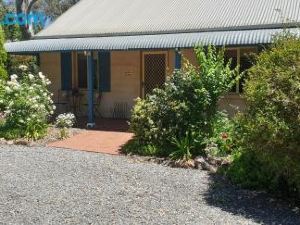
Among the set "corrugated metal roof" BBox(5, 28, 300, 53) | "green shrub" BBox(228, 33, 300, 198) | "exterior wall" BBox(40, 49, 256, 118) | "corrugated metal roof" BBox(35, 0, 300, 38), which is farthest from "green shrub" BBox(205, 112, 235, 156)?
"exterior wall" BBox(40, 49, 256, 118)

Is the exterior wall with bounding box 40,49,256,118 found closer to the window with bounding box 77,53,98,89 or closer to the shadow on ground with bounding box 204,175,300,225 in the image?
the window with bounding box 77,53,98,89

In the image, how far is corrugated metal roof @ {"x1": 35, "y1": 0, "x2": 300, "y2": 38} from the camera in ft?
42.5

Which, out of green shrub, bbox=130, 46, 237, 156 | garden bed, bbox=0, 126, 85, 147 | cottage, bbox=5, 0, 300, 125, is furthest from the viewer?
cottage, bbox=5, 0, 300, 125

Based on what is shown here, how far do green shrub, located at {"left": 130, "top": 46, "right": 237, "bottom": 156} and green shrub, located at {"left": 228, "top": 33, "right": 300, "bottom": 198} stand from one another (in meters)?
2.23

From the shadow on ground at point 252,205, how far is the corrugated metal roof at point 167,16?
5.80 meters

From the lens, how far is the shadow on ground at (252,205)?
627 cm

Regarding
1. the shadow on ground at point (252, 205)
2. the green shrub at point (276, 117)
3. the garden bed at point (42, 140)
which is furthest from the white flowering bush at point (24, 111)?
the green shrub at point (276, 117)

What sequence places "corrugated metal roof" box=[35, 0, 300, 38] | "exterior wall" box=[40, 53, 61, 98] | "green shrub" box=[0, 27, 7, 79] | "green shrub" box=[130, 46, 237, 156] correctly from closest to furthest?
"green shrub" box=[130, 46, 237, 156], "corrugated metal roof" box=[35, 0, 300, 38], "exterior wall" box=[40, 53, 61, 98], "green shrub" box=[0, 27, 7, 79]

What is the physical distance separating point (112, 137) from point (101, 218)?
6.17 meters

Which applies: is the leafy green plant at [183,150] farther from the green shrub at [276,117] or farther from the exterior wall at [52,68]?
the exterior wall at [52,68]

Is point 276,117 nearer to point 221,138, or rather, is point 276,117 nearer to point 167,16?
point 221,138

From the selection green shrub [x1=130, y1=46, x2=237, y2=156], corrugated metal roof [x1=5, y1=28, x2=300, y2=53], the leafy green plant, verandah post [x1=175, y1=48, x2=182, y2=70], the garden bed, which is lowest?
the garden bed

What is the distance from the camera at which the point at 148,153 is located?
10008mm

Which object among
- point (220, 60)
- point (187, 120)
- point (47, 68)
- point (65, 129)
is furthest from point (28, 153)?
point (47, 68)
